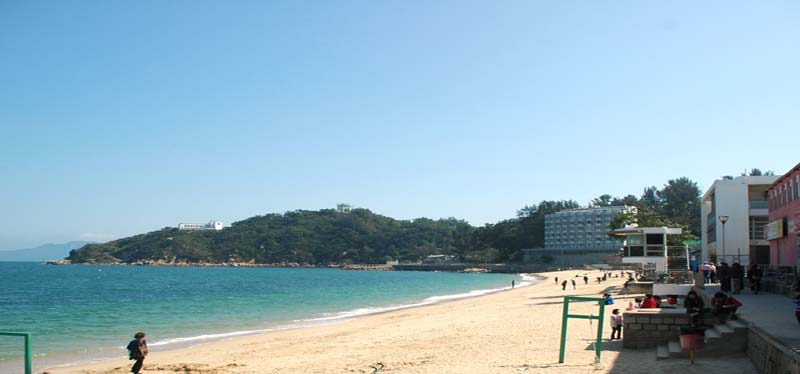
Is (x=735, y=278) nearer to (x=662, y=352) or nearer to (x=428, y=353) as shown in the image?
(x=662, y=352)

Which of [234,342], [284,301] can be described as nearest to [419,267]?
[284,301]

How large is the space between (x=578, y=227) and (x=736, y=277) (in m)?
154

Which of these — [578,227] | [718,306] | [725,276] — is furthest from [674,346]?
[578,227]

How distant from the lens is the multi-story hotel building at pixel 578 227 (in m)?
170

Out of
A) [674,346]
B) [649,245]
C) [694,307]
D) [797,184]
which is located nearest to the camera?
[674,346]

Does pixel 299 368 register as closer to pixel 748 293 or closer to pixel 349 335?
pixel 349 335

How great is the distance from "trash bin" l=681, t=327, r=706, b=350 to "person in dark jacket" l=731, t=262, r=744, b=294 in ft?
38.0

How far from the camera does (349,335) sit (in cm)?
2634

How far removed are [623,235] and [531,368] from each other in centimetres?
2459

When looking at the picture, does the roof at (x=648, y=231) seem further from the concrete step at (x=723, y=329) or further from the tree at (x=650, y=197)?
the tree at (x=650, y=197)

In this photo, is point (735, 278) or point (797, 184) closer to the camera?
point (735, 278)

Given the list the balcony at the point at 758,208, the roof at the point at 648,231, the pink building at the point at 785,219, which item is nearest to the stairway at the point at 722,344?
the pink building at the point at 785,219

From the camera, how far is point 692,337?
13.0m

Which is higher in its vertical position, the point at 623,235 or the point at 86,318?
the point at 623,235
